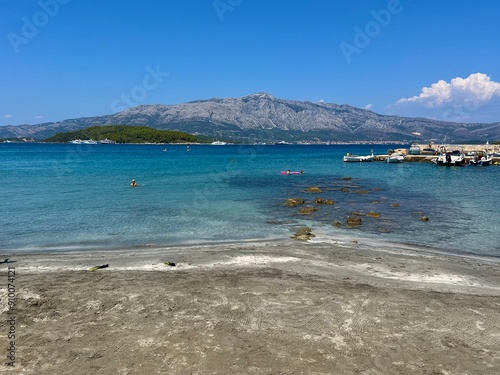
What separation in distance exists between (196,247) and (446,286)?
14694mm

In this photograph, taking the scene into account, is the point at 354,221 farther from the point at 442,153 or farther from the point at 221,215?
the point at 442,153

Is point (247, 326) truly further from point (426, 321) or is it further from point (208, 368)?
point (426, 321)

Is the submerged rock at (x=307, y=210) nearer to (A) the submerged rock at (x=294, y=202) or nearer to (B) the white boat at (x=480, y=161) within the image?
(A) the submerged rock at (x=294, y=202)

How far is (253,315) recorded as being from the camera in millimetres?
13805

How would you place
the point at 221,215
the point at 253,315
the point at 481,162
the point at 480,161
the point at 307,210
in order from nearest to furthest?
the point at 253,315 → the point at 221,215 → the point at 307,210 → the point at 481,162 → the point at 480,161

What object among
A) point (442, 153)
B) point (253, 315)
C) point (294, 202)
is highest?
point (442, 153)

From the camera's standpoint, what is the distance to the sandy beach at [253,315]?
35.5 feet

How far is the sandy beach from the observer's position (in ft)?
35.5

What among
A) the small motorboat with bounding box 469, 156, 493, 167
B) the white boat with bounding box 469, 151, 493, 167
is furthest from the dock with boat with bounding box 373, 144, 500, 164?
the small motorboat with bounding box 469, 156, 493, 167

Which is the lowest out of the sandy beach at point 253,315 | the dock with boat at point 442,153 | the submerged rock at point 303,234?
the submerged rock at point 303,234

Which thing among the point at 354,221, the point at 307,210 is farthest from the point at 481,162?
the point at 354,221

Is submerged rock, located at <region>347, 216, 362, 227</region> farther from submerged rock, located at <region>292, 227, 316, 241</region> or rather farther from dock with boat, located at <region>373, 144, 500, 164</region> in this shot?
dock with boat, located at <region>373, 144, 500, 164</region>

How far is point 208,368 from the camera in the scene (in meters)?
10.4

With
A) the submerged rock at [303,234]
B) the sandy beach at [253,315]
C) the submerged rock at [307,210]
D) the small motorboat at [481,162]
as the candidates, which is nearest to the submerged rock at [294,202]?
the submerged rock at [307,210]
